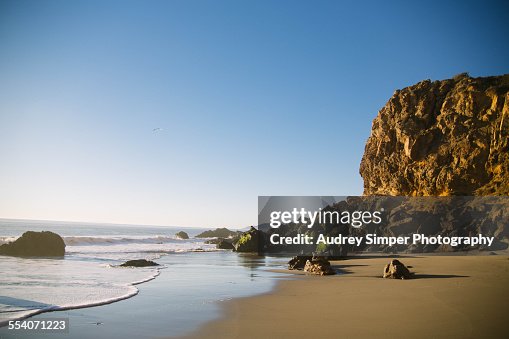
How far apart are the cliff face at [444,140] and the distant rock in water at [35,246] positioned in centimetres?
4487

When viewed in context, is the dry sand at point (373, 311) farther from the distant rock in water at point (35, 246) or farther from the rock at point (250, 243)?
the rock at point (250, 243)

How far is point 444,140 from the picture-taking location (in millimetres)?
49844

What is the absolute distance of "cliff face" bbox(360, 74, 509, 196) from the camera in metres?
44.6

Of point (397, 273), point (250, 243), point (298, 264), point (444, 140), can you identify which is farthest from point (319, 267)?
point (444, 140)

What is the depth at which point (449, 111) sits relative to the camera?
5028cm

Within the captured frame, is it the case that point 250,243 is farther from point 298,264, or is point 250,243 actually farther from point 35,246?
point 298,264

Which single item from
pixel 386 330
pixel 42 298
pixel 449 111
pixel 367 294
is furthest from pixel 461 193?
pixel 42 298

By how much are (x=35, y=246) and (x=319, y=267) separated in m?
25.7

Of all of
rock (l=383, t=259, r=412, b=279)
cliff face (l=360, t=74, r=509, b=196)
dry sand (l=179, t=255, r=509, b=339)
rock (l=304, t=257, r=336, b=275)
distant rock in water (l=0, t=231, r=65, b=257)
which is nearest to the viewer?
dry sand (l=179, t=255, r=509, b=339)

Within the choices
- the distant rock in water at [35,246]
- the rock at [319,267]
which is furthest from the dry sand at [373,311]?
the distant rock in water at [35,246]

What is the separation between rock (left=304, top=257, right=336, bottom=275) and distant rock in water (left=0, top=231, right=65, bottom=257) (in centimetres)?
2345

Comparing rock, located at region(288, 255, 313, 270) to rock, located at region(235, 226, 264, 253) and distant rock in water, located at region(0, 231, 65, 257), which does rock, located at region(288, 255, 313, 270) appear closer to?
distant rock in water, located at region(0, 231, 65, 257)

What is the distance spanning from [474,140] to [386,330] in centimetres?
4653

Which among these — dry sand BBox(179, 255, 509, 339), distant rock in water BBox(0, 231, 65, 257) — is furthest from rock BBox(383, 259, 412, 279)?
distant rock in water BBox(0, 231, 65, 257)
